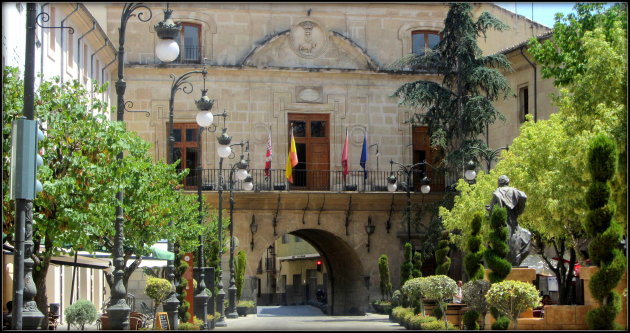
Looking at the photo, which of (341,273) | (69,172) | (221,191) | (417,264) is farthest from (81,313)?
(341,273)

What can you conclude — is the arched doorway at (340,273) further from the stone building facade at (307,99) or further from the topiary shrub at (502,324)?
the topiary shrub at (502,324)

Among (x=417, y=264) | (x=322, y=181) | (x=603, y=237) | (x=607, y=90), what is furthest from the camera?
(x=322, y=181)

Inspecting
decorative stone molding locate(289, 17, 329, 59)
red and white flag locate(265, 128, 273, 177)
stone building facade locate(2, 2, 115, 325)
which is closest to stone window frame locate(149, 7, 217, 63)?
decorative stone molding locate(289, 17, 329, 59)

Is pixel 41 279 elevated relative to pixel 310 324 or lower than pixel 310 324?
elevated

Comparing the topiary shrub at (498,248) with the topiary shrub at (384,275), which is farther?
the topiary shrub at (384,275)

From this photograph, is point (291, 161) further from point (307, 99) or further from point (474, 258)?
point (474, 258)

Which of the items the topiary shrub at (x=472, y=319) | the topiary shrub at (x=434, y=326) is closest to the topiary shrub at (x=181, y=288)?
the topiary shrub at (x=434, y=326)

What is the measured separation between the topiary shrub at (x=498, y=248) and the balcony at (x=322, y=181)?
27.5 metres

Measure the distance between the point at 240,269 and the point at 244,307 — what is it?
2.27 meters

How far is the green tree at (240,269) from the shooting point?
48344 millimetres

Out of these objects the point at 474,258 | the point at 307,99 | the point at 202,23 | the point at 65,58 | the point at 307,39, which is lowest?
the point at 474,258

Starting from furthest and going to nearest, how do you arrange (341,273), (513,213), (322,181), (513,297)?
(341,273) < (322,181) < (513,213) < (513,297)

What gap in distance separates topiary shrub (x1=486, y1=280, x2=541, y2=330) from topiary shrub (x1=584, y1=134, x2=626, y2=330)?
7.96ft

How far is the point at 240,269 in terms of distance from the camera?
161 feet
